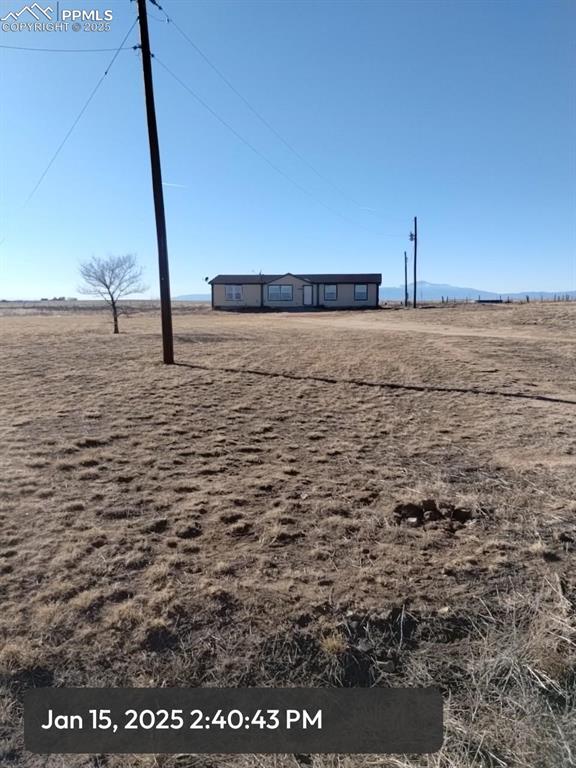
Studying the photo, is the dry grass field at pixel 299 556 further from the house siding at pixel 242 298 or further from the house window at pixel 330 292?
the house window at pixel 330 292

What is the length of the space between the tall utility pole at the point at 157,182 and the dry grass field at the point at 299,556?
370cm

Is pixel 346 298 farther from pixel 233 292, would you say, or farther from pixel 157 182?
pixel 157 182

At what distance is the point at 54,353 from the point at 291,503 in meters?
10.8

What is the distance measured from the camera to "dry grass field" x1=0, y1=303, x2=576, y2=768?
2293mm

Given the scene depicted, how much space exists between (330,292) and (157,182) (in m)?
36.8

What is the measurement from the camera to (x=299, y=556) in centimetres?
339

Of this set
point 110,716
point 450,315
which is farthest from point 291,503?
point 450,315

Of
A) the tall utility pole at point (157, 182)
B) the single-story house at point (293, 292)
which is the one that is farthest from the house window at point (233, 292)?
the tall utility pole at point (157, 182)

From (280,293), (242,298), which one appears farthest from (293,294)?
(242,298)

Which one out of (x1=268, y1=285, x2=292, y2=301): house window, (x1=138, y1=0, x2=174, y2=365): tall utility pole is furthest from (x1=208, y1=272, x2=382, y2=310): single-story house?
(x1=138, y1=0, x2=174, y2=365): tall utility pole

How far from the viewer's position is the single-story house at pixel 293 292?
149ft

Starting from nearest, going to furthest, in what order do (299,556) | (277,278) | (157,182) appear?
(299,556) → (157,182) → (277,278)

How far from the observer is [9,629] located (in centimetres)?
258

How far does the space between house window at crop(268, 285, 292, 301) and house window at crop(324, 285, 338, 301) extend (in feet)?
12.2
